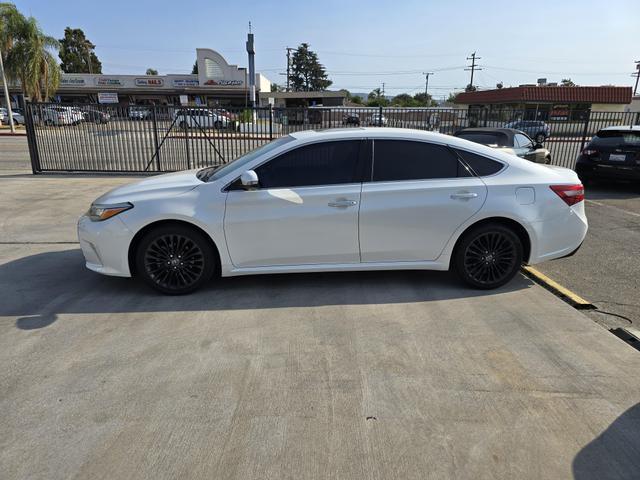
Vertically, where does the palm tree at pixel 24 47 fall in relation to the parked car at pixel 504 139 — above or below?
above

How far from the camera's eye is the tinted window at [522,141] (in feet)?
32.1

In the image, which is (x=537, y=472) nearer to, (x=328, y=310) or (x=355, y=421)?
(x=355, y=421)

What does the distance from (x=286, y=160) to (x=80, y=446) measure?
296cm

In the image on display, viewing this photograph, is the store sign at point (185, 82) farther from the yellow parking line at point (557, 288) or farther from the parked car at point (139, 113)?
the yellow parking line at point (557, 288)

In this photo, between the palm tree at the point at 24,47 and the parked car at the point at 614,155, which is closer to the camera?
the parked car at the point at 614,155

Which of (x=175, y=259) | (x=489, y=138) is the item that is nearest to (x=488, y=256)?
(x=175, y=259)

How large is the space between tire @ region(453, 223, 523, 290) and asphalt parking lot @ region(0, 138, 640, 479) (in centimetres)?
17

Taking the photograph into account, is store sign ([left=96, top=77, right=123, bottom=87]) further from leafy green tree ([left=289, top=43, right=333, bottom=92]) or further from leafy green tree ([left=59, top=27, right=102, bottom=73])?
leafy green tree ([left=289, top=43, right=333, bottom=92])

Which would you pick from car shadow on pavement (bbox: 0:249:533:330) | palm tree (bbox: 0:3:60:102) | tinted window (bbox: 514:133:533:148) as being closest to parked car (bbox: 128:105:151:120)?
car shadow on pavement (bbox: 0:249:533:330)

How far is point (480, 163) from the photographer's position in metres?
4.79

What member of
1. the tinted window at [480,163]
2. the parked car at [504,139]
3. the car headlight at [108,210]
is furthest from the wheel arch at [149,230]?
the parked car at [504,139]

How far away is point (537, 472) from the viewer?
2479 millimetres

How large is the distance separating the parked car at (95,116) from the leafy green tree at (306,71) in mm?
106546

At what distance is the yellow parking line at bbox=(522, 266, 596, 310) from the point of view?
4.59 m
